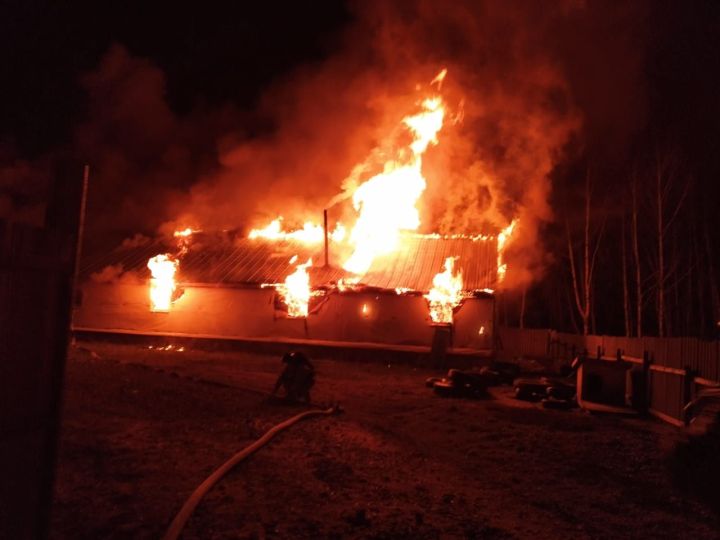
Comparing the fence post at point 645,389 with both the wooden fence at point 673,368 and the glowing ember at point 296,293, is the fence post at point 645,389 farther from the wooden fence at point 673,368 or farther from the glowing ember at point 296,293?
the glowing ember at point 296,293

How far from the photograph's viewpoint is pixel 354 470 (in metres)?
6.90

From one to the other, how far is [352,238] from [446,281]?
201 inches

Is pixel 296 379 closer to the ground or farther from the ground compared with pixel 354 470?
farther from the ground

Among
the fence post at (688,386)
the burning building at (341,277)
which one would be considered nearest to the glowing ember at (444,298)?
the burning building at (341,277)

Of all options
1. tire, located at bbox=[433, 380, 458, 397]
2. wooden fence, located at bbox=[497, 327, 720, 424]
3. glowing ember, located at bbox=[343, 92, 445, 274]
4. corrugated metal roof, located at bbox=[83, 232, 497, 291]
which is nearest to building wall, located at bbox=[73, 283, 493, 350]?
corrugated metal roof, located at bbox=[83, 232, 497, 291]

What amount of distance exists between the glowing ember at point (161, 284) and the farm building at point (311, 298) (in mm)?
237

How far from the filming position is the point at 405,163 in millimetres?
23953

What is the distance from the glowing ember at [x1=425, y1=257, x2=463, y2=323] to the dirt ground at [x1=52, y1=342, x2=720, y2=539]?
7.94 meters

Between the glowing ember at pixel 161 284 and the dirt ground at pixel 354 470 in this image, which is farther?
the glowing ember at pixel 161 284

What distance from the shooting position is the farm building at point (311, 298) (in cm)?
2039

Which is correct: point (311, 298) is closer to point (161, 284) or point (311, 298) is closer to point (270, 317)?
point (270, 317)

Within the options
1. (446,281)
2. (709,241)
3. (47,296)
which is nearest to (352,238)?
(446,281)

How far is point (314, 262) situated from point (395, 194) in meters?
4.20

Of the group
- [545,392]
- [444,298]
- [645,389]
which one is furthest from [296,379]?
[444,298]
